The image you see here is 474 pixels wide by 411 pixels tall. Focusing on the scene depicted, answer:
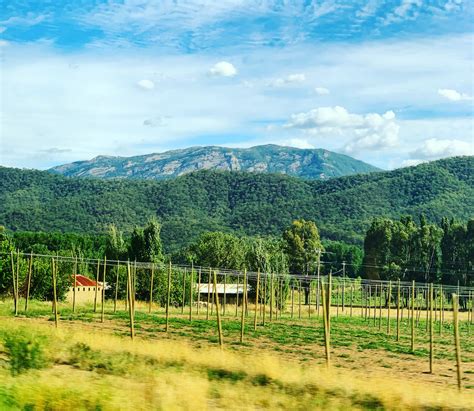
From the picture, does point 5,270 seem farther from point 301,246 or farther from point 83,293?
point 301,246

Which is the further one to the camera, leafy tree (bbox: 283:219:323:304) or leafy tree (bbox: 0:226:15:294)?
leafy tree (bbox: 283:219:323:304)

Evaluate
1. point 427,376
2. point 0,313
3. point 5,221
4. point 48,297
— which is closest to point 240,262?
point 48,297

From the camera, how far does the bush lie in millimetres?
12172

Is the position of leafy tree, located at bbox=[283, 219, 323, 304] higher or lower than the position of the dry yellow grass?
higher

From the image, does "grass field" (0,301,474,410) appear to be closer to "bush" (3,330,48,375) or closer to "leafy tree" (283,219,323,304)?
"bush" (3,330,48,375)

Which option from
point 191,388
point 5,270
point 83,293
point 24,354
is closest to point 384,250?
point 83,293

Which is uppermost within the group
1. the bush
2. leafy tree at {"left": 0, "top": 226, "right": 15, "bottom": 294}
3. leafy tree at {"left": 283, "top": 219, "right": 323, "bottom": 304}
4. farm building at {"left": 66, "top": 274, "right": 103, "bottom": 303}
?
leafy tree at {"left": 283, "top": 219, "right": 323, "bottom": 304}

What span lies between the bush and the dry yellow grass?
229 mm

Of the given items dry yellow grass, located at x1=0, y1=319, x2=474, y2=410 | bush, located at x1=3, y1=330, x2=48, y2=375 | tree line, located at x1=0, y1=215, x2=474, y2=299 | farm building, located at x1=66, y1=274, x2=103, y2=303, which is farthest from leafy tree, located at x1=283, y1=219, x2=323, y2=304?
bush, located at x1=3, y1=330, x2=48, y2=375

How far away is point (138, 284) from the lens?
164ft

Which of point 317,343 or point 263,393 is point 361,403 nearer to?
point 263,393

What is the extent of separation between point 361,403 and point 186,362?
16.2 ft

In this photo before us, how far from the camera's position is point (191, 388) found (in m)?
10.8

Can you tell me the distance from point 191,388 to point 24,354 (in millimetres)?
3467
